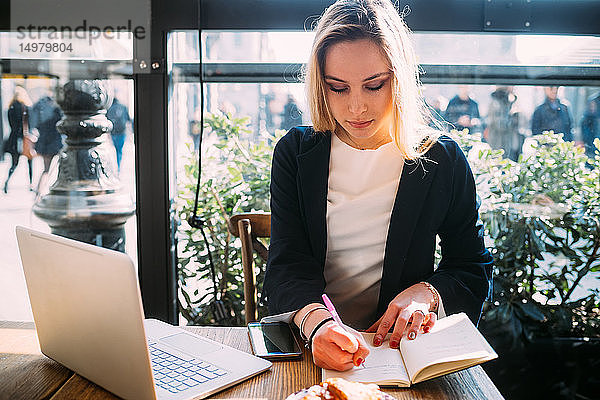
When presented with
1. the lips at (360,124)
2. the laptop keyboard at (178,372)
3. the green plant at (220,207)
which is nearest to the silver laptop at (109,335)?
the laptop keyboard at (178,372)

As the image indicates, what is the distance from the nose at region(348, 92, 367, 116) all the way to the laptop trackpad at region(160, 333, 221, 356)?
601mm

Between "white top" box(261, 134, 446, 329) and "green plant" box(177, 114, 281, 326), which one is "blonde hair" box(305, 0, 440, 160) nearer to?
"white top" box(261, 134, 446, 329)

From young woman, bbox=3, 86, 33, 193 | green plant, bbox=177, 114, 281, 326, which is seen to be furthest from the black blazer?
young woman, bbox=3, 86, 33, 193

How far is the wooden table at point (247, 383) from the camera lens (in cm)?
102

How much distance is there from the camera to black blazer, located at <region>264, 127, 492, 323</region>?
1.50m

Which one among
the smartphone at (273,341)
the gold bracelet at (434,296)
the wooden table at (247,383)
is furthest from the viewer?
the gold bracelet at (434,296)

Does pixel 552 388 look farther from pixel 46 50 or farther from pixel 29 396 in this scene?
pixel 46 50

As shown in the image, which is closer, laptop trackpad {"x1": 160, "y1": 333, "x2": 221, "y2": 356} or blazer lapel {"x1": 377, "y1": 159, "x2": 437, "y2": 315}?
laptop trackpad {"x1": 160, "y1": 333, "x2": 221, "y2": 356}

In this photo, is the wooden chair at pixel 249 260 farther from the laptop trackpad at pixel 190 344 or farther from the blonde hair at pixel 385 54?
the laptop trackpad at pixel 190 344

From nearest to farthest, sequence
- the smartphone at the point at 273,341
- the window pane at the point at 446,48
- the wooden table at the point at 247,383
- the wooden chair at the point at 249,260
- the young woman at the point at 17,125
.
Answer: the wooden table at the point at 247,383 < the smartphone at the point at 273,341 < the wooden chair at the point at 249,260 < the window pane at the point at 446,48 < the young woman at the point at 17,125

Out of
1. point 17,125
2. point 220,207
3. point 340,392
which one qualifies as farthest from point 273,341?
point 17,125

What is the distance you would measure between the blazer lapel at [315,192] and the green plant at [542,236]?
91cm

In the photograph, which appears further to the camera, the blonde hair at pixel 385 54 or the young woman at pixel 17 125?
the young woman at pixel 17 125

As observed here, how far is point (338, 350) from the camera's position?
1.09 metres
